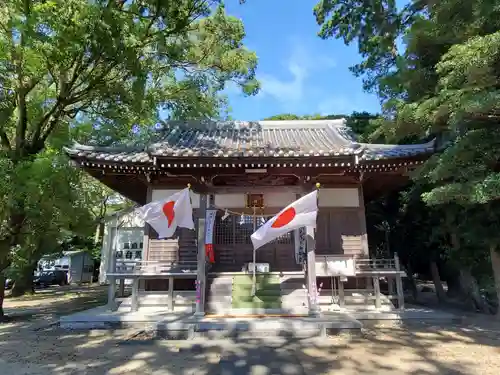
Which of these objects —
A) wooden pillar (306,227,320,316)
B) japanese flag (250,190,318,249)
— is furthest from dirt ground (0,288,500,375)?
japanese flag (250,190,318,249)

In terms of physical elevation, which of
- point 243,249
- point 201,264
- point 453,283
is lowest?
point 453,283

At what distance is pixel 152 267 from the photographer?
10.1 m

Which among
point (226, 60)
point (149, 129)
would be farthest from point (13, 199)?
point (226, 60)

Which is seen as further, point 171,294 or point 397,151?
point 171,294

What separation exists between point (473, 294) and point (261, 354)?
8271 mm

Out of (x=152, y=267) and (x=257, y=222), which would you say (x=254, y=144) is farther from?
(x=152, y=267)

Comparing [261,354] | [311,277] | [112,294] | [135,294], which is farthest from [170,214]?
[261,354]

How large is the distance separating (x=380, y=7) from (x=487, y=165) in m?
13.0

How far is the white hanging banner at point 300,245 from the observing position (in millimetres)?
9409

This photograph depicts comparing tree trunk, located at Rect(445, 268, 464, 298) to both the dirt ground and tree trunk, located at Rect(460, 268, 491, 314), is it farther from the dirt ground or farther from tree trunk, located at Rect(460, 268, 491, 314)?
the dirt ground

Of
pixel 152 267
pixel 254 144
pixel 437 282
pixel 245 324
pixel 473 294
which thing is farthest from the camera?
pixel 437 282

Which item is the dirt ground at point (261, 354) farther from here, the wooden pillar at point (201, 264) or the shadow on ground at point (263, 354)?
the wooden pillar at point (201, 264)

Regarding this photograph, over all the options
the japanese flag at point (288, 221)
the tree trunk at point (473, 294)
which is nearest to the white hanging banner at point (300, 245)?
the japanese flag at point (288, 221)

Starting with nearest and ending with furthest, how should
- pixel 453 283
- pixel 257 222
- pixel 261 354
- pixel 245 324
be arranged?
1. pixel 261 354
2. pixel 245 324
3. pixel 257 222
4. pixel 453 283
